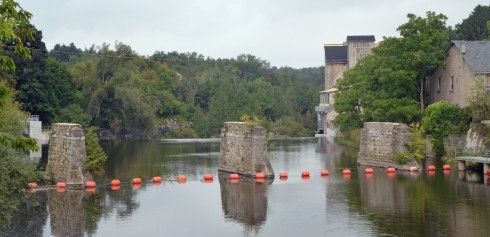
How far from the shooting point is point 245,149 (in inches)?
1937

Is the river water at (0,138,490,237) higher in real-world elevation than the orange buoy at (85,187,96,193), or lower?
lower

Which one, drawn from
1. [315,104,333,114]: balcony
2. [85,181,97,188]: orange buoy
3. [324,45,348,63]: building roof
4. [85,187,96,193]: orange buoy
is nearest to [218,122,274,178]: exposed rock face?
[85,181,97,188]: orange buoy

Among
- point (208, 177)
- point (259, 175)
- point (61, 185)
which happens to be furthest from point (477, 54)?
point (61, 185)

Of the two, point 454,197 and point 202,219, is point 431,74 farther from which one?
point 202,219

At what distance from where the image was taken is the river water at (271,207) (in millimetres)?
32781

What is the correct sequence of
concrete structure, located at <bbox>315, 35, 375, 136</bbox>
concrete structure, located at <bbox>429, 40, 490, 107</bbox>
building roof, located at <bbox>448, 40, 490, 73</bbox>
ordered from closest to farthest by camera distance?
1. concrete structure, located at <bbox>429, 40, 490, 107</bbox>
2. building roof, located at <bbox>448, 40, 490, 73</bbox>
3. concrete structure, located at <bbox>315, 35, 375, 136</bbox>

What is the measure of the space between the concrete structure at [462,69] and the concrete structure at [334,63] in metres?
42.8

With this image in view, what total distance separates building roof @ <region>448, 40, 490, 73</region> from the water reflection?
23.4 meters

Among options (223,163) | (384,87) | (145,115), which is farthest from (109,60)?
(223,163)

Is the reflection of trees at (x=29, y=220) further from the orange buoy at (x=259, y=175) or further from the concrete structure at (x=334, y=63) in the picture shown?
the concrete structure at (x=334, y=63)

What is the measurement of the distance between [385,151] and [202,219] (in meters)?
21.9

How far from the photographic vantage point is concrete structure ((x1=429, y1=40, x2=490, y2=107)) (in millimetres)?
61531

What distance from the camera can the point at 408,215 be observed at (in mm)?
35625

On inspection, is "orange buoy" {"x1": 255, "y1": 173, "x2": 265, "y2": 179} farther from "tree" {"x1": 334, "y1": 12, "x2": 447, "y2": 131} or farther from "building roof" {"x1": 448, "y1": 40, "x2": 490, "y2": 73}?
"building roof" {"x1": 448, "y1": 40, "x2": 490, "y2": 73}
